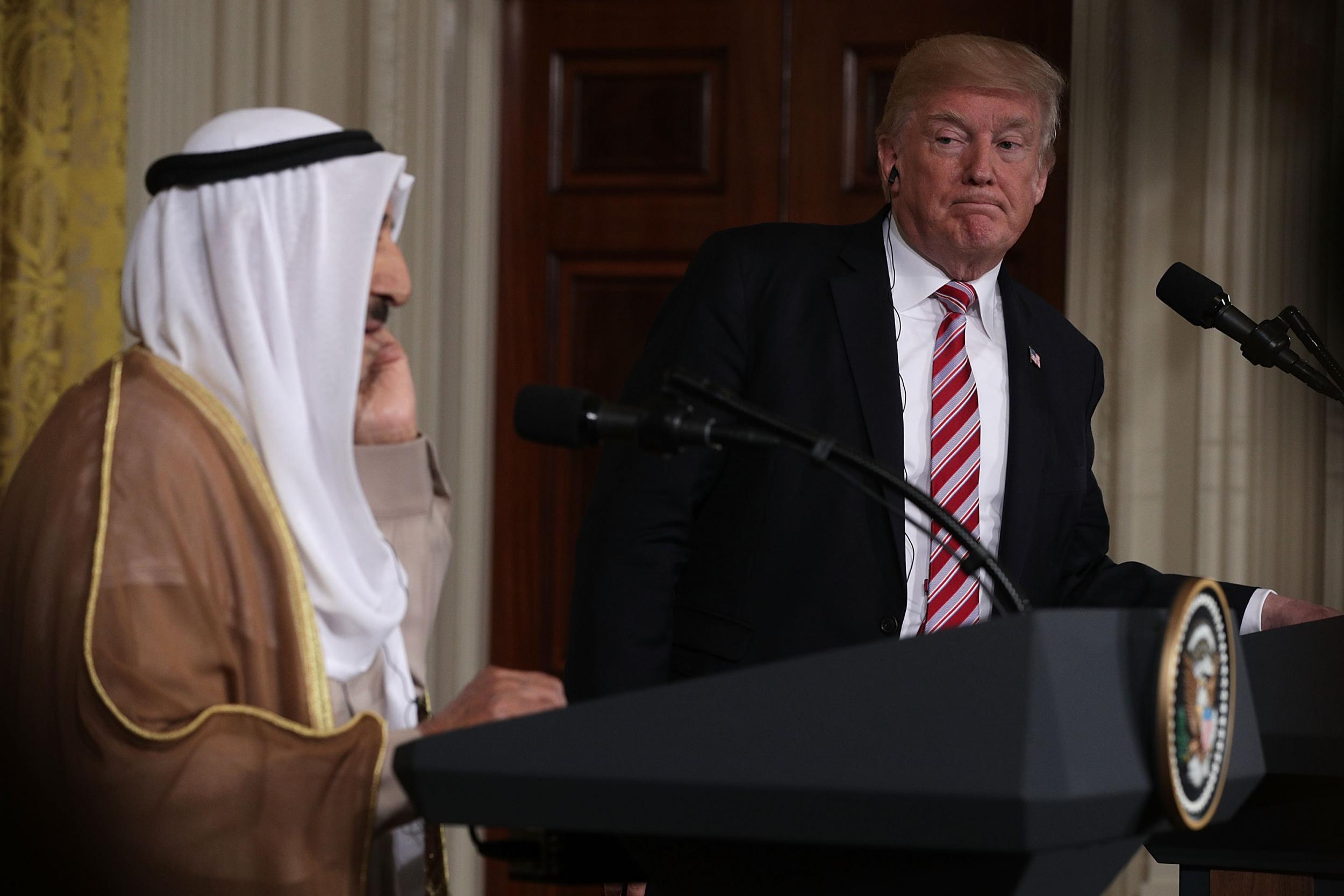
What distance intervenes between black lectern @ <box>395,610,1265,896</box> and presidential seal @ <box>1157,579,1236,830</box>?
0.6 inches

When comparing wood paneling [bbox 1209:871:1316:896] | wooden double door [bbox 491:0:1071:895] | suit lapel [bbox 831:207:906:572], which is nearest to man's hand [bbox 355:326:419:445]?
suit lapel [bbox 831:207:906:572]

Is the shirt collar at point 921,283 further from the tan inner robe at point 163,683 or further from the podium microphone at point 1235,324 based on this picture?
the tan inner robe at point 163,683

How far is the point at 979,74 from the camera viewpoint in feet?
6.27

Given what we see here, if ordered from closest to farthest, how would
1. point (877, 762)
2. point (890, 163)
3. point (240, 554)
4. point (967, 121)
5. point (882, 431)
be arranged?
point (877, 762)
point (240, 554)
point (882, 431)
point (967, 121)
point (890, 163)

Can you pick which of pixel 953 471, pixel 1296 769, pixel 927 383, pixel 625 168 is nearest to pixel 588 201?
pixel 625 168

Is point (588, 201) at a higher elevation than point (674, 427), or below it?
higher

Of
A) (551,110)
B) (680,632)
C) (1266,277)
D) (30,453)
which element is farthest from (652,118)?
(30,453)

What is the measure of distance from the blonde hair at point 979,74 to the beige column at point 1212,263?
1051 mm

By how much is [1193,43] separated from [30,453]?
256cm

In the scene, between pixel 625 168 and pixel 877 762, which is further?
pixel 625 168

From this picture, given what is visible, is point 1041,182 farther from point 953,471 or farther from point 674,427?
point 674,427

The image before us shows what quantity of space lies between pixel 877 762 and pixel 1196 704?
0.23 metres

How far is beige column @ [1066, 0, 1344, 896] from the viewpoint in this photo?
287 centimetres

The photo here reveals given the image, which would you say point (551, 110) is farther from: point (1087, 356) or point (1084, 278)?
point (1087, 356)
